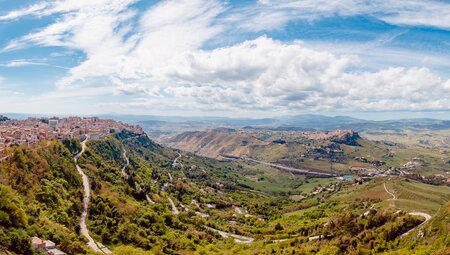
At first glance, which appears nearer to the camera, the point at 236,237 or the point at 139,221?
the point at 139,221

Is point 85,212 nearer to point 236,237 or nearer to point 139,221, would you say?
point 139,221

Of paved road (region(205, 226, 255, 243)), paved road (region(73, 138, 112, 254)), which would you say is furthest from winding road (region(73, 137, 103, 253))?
paved road (region(205, 226, 255, 243))

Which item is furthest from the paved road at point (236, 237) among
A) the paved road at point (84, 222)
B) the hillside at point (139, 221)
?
the paved road at point (84, 222)

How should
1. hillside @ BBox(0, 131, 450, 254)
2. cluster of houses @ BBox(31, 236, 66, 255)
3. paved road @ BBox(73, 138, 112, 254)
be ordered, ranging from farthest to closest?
paved road @ BBox(73, 138, 112, 254) < hillside @ BBox(0, 131, 450, 254) < cluster of houses @ BBox(31, 236, 66, 255)

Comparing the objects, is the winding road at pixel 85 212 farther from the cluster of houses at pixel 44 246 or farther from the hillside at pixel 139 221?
the cluster of houses at pixel 44 246

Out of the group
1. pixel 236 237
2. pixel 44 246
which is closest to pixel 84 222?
pixel 44 246

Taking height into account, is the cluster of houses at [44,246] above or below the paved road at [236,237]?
above

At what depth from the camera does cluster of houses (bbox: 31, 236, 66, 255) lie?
51.6 m

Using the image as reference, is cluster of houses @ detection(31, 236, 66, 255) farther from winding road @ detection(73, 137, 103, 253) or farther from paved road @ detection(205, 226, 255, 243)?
paved road @ detection(205, 226, 255, 243)

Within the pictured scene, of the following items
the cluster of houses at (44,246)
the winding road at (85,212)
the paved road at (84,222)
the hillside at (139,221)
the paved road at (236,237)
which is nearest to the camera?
the cluster of houses at (44,246)

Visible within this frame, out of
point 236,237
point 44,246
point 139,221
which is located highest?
point 44,246

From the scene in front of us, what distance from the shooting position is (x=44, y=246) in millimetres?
52656

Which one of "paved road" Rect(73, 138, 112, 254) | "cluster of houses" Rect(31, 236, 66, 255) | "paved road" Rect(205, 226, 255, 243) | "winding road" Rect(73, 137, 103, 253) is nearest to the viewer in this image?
"cluster of houses" Rect(31, 236, 66, 255)

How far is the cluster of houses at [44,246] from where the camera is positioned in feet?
169
